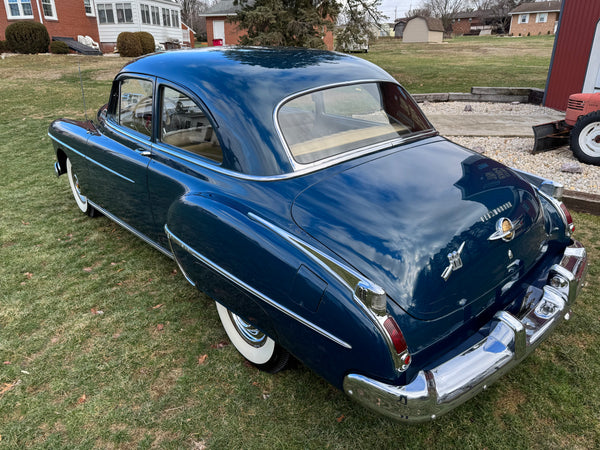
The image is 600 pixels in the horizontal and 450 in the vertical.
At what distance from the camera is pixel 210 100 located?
2.59 meters

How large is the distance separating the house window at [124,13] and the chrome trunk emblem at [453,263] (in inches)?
1217

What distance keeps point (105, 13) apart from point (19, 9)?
5.11m

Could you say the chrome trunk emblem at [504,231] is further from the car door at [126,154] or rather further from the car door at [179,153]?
the car door at [126,154]

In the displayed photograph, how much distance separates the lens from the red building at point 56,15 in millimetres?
24047

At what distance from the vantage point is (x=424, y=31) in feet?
165

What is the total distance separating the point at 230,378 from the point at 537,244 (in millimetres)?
1929

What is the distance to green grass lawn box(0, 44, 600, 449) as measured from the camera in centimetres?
220

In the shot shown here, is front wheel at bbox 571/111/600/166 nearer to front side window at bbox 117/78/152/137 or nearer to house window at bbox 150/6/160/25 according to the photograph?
front side window at bbox 117/78/152/137

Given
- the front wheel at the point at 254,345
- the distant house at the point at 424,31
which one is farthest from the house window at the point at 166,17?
the front wheel at the point at 254,345

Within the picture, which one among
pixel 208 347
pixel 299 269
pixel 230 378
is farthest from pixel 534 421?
pixel 208 347

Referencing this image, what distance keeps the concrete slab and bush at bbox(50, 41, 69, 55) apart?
2090 centimetres

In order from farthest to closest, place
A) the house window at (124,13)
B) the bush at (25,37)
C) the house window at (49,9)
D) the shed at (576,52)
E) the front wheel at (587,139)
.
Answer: the house window at (124,13), the house window at (49,9), the bush at (25,37), the shed at (576,52), the front wheel at (587,139)

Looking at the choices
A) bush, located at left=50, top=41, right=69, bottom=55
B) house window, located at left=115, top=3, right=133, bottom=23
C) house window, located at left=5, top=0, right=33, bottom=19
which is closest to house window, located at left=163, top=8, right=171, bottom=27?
house window, located at left=115, top=3, right=133, bottom=23

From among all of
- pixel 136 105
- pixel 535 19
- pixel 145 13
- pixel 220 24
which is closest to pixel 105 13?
pixel 145 13
